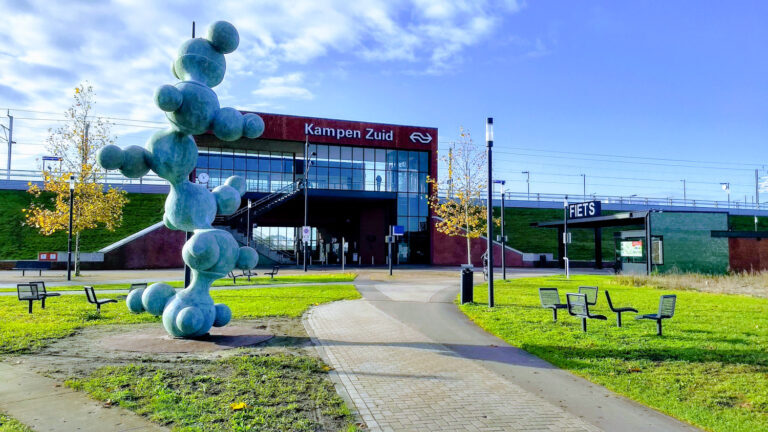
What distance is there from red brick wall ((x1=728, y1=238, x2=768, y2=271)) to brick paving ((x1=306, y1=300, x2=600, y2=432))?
28.3 meters

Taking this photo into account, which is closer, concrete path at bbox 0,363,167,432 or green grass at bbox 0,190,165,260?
concrete path at bbox 0,363,167,432

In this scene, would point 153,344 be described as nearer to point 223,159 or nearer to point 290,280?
point 290,280

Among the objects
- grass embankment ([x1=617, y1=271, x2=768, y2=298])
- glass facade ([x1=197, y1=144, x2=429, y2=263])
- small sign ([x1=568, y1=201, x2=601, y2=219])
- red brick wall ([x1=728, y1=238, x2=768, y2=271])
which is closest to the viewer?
grass embankment ([x1=617, y1=271, x2=768, y2=298])

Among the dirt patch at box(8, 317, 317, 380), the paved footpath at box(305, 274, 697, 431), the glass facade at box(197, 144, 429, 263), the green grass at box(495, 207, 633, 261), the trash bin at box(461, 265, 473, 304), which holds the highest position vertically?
the glass facade at box(197, 144, 429, 263)

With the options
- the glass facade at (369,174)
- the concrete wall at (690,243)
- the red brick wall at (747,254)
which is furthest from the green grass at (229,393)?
the glass facade at (369,174)

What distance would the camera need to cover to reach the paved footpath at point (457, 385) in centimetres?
508

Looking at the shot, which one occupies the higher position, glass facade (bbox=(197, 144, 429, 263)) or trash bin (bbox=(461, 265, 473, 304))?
glass facade (bbox=(197, 144, 429, 263))

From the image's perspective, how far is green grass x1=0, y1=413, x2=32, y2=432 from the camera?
4578 millimetres

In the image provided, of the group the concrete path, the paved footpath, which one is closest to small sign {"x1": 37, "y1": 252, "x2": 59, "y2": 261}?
the paved footpath

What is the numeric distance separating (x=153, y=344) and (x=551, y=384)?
248 inches

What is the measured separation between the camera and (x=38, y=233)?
36.3 meters

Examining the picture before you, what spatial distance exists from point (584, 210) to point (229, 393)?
32201 millimetres

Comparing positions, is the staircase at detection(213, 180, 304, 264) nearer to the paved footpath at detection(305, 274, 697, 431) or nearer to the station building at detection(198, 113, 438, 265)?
the station building at detection(198, 113, 438, 265)

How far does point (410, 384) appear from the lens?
6363 millimetres
